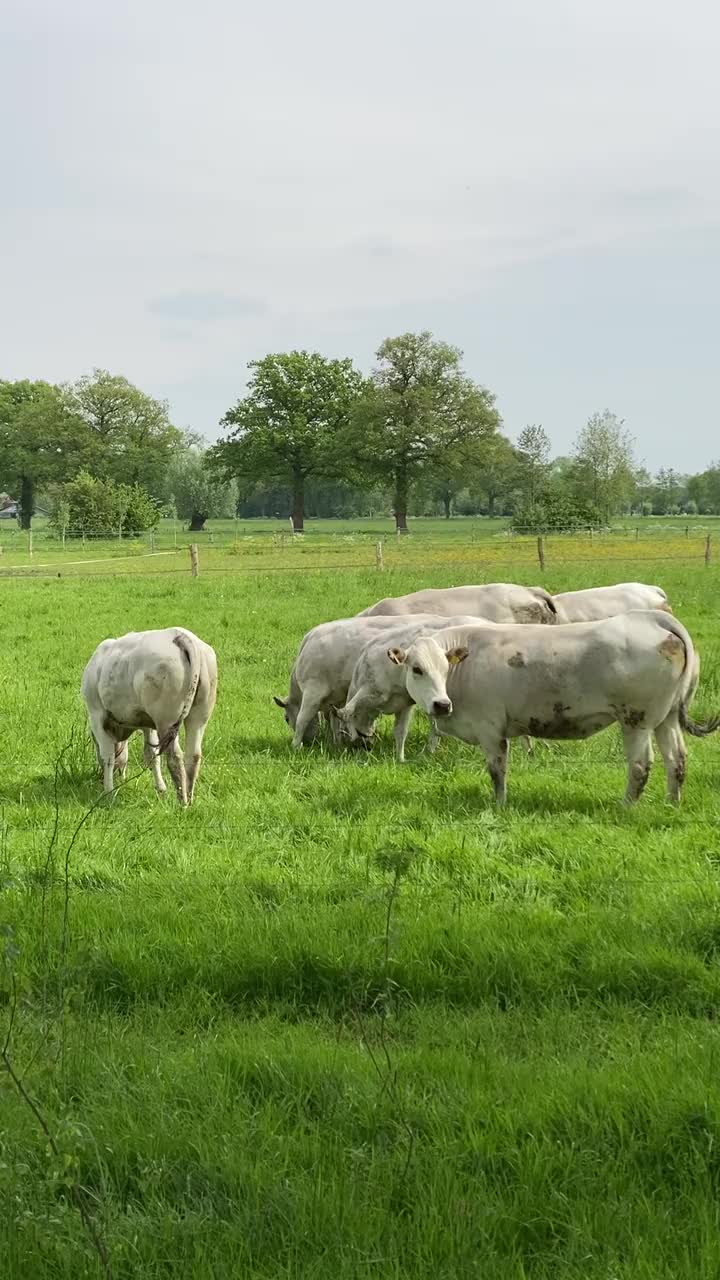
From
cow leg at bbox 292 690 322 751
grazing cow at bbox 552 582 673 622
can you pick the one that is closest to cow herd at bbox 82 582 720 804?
cow leg at bbox 292 690 322 751

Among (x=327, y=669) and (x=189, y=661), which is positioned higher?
(x=189, y=661)

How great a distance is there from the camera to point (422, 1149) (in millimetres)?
3674

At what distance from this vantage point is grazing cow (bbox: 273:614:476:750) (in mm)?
11547

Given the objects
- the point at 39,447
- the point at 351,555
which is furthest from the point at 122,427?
the point at 351,555

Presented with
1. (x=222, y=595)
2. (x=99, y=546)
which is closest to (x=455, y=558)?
(x=222, y=595)

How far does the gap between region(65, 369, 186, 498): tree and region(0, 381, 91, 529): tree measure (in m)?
1.21

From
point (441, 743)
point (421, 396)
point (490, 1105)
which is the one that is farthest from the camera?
point (421, 396)

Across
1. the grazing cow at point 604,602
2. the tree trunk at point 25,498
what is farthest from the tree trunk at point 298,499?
the grazing cow at point 604,602

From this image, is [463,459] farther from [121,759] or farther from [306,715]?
[121,759]

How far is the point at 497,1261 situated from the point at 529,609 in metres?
11.1

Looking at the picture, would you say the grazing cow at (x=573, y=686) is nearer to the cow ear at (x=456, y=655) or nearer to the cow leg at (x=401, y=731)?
the cow ear at (x=456, y=655)

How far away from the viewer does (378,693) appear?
35.1 ft

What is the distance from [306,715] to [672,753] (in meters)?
4.17

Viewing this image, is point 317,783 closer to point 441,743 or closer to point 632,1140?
point 441,743
